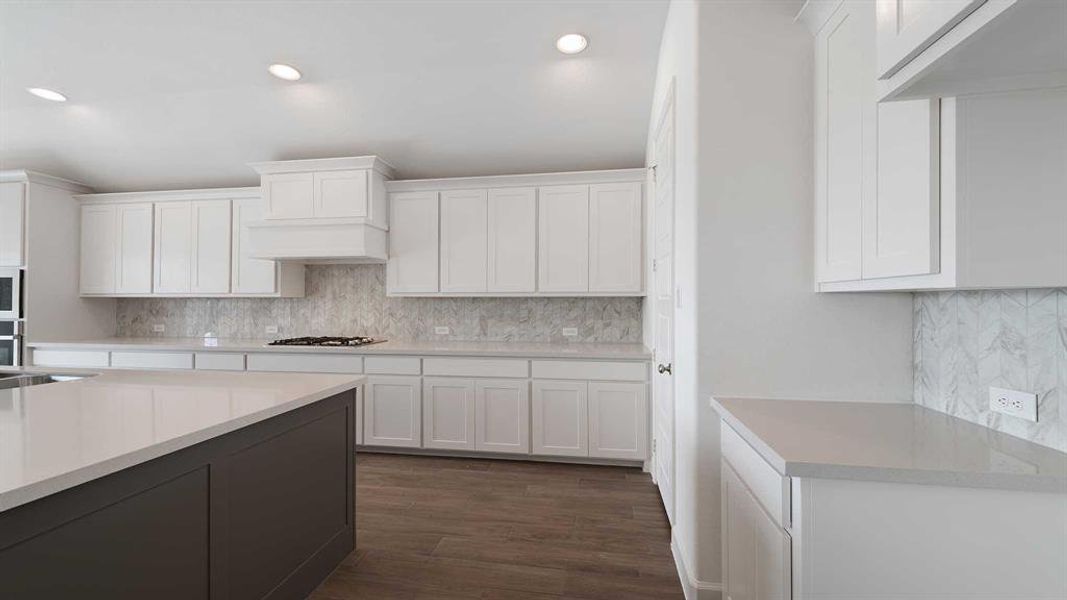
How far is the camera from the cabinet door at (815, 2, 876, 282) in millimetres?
1304

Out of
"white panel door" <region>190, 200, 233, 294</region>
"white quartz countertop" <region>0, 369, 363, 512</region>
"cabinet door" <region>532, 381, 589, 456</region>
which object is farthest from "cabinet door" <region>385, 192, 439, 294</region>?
"white quartz countertop" <region>0, 369, 363, 512</region>

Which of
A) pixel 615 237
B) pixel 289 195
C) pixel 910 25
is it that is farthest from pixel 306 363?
pixel 910 25

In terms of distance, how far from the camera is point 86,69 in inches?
119

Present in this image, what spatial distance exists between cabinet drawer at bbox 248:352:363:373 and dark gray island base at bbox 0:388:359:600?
1.54m

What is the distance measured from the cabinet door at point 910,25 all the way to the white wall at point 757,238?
74 cm

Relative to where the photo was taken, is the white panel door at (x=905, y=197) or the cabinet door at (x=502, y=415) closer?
the white panel door at (x=905, y=197)

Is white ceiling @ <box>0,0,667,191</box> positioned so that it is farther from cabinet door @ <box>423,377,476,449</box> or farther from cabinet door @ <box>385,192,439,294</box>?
cabinet door @ <box>423,377,476,449</box>

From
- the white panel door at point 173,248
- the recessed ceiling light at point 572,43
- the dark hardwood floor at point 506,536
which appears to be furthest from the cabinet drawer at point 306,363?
the recessed ceiling light at point 572,43

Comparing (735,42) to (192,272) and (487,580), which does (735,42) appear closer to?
(487,580)

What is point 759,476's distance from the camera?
4.11ft

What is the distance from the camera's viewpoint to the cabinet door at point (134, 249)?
4359mm

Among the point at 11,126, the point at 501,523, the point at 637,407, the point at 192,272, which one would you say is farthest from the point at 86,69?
the point at 637,407

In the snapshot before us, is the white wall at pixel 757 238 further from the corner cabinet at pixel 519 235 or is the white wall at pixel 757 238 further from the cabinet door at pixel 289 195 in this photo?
the cabinet door at pixel 289 195

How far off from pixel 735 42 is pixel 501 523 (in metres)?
2.54
